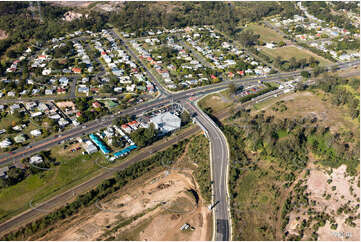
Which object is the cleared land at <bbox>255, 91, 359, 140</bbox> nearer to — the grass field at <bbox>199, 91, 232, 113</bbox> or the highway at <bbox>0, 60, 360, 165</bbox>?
the grass field at <bbox>199, 91, 232, 113</bbox>

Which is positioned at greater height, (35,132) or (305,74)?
(305,74)

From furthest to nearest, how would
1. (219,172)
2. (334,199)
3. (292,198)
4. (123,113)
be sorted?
(123,113), (219,172), (334,199), (292,198)

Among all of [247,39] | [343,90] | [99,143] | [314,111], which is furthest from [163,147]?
[247,39]

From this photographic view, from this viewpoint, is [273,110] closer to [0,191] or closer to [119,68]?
[119,68]

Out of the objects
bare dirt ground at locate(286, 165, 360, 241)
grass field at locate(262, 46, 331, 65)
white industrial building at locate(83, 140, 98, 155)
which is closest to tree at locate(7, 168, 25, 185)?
white industrial building at locate(83, 140, 98, 155)

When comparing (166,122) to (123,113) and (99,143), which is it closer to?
(123,113)

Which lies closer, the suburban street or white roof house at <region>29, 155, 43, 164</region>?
the suburban street
